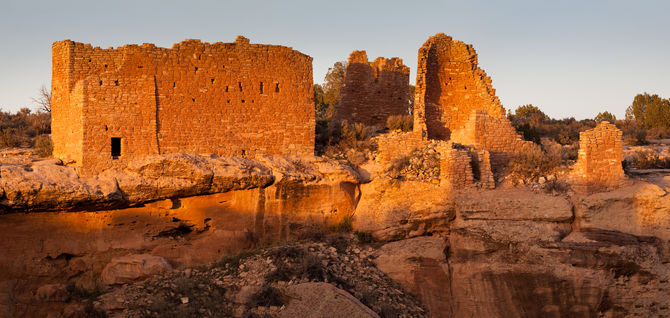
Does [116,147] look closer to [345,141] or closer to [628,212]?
[345,141]

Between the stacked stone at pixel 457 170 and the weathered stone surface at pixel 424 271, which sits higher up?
the stacked stone at pixel 457 170

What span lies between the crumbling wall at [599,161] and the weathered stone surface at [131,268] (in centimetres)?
891

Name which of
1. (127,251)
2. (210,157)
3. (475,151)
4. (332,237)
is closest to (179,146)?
(210,157)

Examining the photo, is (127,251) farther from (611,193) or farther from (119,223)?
(611,193)

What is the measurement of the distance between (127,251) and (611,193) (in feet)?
33.4

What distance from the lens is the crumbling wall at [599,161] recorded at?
12594 millimetres

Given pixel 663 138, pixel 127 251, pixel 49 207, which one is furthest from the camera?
pixel 663 138

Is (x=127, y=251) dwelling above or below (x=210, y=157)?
below

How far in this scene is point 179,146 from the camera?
1323 centimetres

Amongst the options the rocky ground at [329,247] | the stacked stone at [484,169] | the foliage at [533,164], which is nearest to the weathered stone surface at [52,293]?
the rocky ground at [329,247]

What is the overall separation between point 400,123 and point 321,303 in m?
7.20

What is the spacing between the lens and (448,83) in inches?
657

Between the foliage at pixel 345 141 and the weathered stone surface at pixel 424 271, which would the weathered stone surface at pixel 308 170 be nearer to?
the foliage at pixel 345 141

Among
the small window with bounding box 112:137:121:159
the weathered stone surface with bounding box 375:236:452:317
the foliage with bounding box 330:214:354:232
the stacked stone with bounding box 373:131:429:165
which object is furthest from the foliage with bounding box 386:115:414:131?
the small window with bounding box 112:137:121:159
